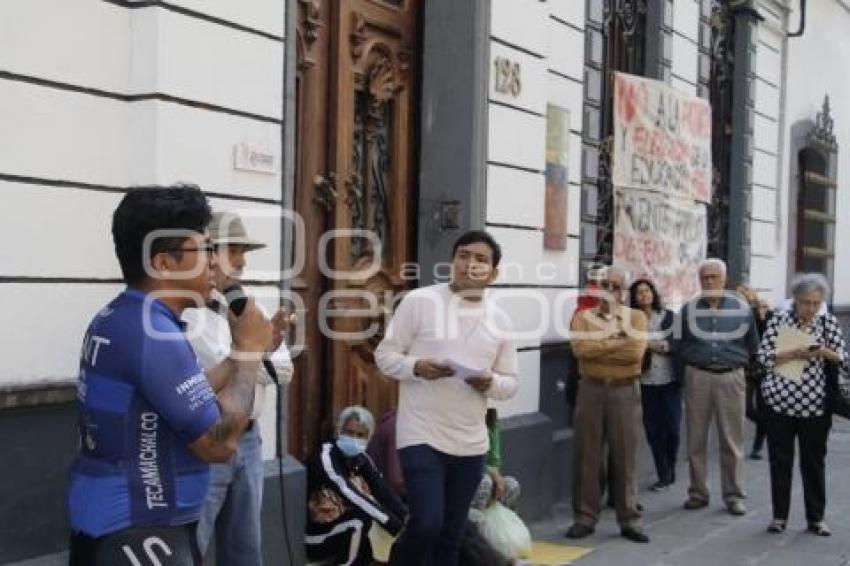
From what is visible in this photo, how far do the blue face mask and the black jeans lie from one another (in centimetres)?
348

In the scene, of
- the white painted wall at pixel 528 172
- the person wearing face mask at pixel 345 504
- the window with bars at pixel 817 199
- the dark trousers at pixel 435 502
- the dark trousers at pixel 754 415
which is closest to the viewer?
the dark trousers at pixel 435 502

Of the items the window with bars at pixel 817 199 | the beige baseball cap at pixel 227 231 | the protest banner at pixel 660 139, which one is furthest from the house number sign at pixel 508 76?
the window with bars at pixel 817 199

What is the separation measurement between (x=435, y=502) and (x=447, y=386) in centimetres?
54

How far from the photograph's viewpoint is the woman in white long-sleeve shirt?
5.71 metres

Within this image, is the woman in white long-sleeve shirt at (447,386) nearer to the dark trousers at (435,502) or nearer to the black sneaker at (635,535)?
the dark trousers at (435,502)

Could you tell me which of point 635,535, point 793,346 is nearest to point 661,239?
point 793,346

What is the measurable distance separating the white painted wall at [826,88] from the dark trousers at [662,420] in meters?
4.81

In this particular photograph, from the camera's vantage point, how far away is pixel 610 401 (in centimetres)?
818

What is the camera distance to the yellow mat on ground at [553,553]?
7453mm

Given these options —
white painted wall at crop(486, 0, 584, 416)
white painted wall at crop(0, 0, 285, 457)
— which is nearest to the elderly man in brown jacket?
white painted wall at crop(486, 0, 584, 416)

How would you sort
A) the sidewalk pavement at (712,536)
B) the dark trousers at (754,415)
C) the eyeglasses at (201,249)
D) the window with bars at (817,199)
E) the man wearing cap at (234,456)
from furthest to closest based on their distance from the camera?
the window with bars at (817,199)
the dark trousers at (754,415)
the sidewalk pavement at (712,536)
the man wearing cap at (234,456)
the eyeglasses at (201,249)

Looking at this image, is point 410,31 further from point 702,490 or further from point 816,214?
point 816,214

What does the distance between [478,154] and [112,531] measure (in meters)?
5.35

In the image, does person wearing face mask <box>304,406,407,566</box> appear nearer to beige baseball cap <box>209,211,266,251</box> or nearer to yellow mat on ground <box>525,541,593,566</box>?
yellow mat on ground <box>525,541,593,566</box>
